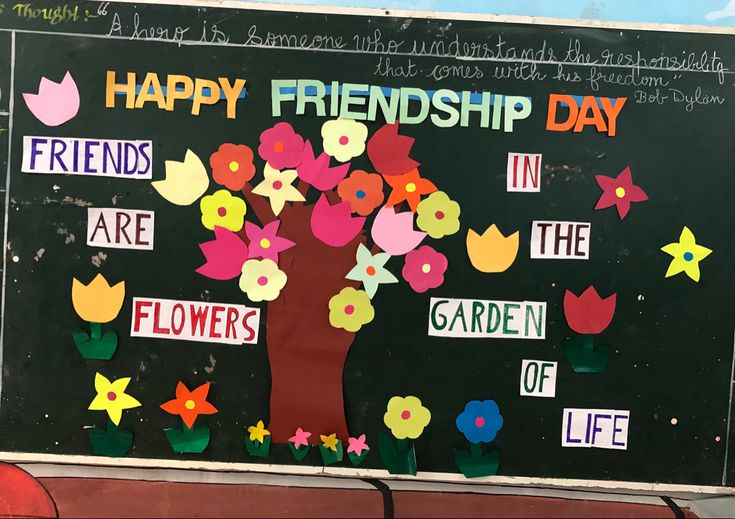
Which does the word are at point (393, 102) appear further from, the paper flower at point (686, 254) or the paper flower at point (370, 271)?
the paper flower at point (686, 254)

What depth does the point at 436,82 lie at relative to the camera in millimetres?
1774

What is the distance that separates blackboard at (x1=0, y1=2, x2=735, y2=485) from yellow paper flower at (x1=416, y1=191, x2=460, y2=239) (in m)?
0.03

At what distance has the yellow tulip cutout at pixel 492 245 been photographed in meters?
1.81

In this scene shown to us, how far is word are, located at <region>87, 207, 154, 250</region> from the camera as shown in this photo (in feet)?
5.92

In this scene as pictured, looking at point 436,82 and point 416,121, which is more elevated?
point 436,82

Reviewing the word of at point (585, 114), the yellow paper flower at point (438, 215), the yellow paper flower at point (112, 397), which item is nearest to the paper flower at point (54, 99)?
the yellow paper flower at point (112, 397)

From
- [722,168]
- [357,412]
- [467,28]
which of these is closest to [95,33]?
[467,28]

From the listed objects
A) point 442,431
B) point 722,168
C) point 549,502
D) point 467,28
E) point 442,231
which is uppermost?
point 467,28

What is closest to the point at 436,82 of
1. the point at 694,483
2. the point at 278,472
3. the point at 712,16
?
the point at 712,16

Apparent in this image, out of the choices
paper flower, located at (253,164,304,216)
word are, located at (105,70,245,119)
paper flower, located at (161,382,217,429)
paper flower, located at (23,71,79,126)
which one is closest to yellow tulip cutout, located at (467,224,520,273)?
paper flower, located at (253,164,304,216)

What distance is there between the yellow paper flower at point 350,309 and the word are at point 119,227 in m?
0.61

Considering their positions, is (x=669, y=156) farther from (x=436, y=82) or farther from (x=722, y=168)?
(x=436, y=82)

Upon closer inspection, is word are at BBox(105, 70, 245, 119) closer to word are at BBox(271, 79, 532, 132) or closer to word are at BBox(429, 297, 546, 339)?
word are at BBox(271, 79, 532, 132)

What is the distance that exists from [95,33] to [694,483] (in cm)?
237
